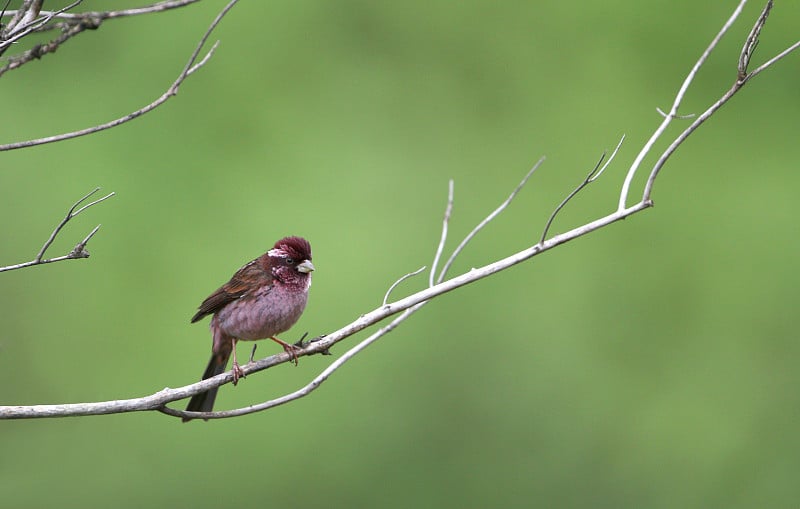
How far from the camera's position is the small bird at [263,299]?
15.6ft

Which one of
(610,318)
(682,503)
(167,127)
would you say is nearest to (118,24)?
(167,127)

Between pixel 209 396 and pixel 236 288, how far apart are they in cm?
54

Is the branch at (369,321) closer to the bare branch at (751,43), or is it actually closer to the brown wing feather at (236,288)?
the bare branch at (751,43)

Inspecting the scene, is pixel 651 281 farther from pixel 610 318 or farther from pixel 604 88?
pixel 604 88

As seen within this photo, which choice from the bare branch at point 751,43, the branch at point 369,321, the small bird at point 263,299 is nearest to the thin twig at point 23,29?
the branch at point 369,321

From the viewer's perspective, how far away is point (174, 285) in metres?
9.23

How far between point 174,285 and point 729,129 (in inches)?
242

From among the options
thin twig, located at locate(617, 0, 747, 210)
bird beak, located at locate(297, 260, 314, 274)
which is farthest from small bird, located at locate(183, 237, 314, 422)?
thin twig, located at locate(617, 0, 747, 210)

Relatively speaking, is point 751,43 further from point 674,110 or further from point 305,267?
point 305,267

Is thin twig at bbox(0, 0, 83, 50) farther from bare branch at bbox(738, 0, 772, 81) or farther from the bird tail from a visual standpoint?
bare branch at bbox(738, 0, 772, 81)

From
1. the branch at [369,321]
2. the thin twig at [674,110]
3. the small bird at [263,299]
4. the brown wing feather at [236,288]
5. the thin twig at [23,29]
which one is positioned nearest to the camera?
the thin twig at [23,29]

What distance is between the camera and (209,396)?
4930 mm

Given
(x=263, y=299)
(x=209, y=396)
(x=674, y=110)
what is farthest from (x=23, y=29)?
(x=209, y=396)

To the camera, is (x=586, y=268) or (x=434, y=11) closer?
(x=586, y=268)
